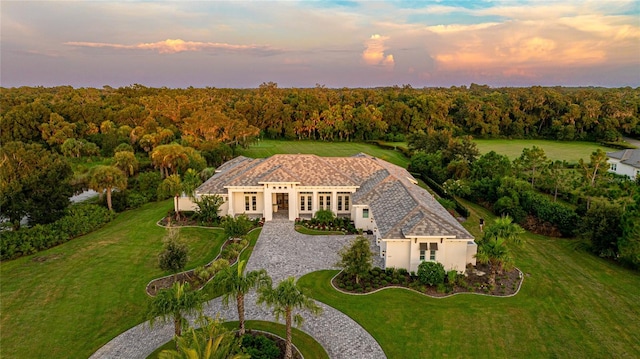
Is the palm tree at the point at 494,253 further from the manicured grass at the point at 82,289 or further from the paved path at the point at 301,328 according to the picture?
the manicured grass at the point at 82,289

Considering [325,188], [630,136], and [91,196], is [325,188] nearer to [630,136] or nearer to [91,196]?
[91,196]

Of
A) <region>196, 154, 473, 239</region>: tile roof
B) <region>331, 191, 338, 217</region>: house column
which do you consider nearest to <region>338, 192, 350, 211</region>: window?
<region>331, 191, 338, 217</region>: house column

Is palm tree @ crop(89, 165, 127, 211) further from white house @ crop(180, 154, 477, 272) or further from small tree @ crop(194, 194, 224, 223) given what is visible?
small tree @ crop(194, 194, 224, 223)

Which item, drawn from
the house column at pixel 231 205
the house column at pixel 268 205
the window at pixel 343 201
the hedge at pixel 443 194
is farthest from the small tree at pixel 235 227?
the hedge at pixel 443 194

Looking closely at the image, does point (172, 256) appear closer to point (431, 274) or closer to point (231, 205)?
point (231, 205)

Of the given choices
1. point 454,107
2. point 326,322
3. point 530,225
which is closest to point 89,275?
point 326,322

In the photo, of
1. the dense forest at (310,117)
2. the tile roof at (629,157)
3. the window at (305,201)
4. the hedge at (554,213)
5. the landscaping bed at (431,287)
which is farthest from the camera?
the dense forest at (310,117)
